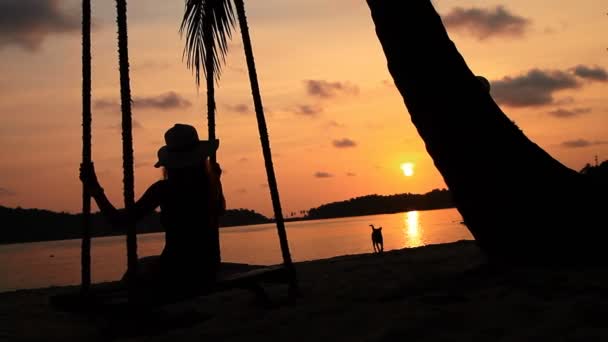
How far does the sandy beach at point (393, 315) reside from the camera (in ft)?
13.0

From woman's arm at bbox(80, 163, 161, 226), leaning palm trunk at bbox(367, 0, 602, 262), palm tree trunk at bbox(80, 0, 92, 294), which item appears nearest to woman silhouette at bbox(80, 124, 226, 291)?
woman's arm at bbox(80, 163, 161, 226)

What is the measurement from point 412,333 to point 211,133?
2.98m

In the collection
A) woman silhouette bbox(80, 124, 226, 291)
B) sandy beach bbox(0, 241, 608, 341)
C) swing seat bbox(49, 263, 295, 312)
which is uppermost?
woman silhouette bbox(80, 124, 226, 291)

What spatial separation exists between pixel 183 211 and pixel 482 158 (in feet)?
9.36

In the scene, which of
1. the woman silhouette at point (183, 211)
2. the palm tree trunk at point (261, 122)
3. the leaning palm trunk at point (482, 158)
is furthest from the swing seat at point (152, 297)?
the leaning palm trunk at point (482, 158)

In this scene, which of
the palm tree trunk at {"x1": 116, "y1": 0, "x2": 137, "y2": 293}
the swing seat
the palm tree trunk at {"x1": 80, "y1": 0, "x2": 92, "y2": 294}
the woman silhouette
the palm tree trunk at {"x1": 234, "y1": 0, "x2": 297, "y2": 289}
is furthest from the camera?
the palm tree trunk at {"x1": 234, "y1": 0, "x2": 297, "y2": 289}

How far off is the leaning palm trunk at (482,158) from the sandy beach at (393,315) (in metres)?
0.34

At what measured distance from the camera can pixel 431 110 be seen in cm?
616

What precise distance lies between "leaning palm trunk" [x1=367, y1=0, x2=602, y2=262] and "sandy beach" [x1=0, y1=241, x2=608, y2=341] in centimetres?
34

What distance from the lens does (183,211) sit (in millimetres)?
5004

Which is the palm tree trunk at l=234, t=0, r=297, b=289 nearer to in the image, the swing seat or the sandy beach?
the swing seat

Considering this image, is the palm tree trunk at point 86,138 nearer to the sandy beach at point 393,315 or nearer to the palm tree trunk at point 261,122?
the sandy beach at point 393,315

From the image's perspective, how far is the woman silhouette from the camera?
16.1ft

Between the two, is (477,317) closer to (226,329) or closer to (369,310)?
(369,310)
